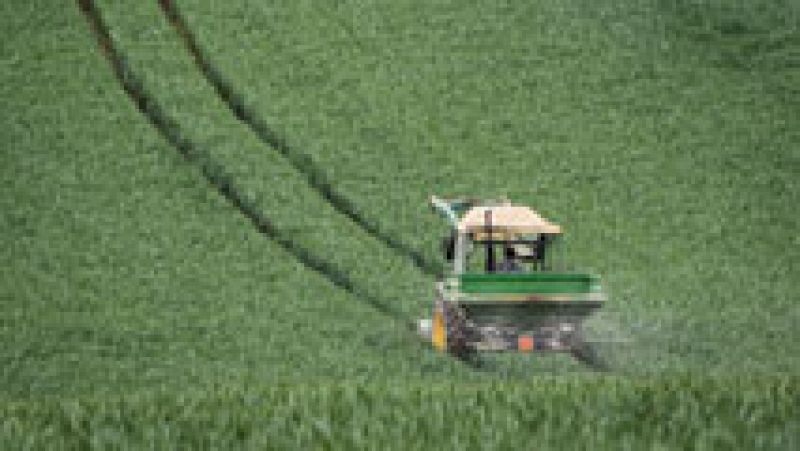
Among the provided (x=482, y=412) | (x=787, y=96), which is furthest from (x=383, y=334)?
(x=787, y=96)

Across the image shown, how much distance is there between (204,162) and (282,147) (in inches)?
72.3

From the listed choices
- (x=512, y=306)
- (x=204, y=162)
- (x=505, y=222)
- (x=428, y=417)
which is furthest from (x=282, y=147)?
(x=428, y=417)

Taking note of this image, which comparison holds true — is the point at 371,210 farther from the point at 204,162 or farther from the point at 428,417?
the point at 428,417

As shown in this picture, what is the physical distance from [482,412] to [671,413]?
1.40 meters

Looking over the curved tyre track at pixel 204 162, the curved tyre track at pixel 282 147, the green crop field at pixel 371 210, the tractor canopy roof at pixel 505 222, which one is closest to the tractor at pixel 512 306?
the tractor canopy roof at pixel 505 222

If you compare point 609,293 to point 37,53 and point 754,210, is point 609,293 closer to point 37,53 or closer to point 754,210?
point 754,210

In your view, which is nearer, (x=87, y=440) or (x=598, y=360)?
(x=87, y=440)

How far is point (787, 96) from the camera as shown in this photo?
105ft

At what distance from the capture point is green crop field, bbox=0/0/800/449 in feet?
41.1

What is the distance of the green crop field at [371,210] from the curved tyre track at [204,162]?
0.05 meters

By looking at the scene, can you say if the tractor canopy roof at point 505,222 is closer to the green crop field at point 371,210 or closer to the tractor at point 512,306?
the tractor at point 512,306

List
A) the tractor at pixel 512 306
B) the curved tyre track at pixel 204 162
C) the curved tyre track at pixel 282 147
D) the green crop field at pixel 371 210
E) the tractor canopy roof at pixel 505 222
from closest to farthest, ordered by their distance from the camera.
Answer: the green crop field at pixel 371 210 < the tractor at pixel 512 306 < the tractor canopy roof at pixel 505 222 < the curved tyre track at pixel 204 162 < the curved tyre track at pixel 282 147

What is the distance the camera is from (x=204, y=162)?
1011 inches

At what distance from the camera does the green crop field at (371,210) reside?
12523mm
